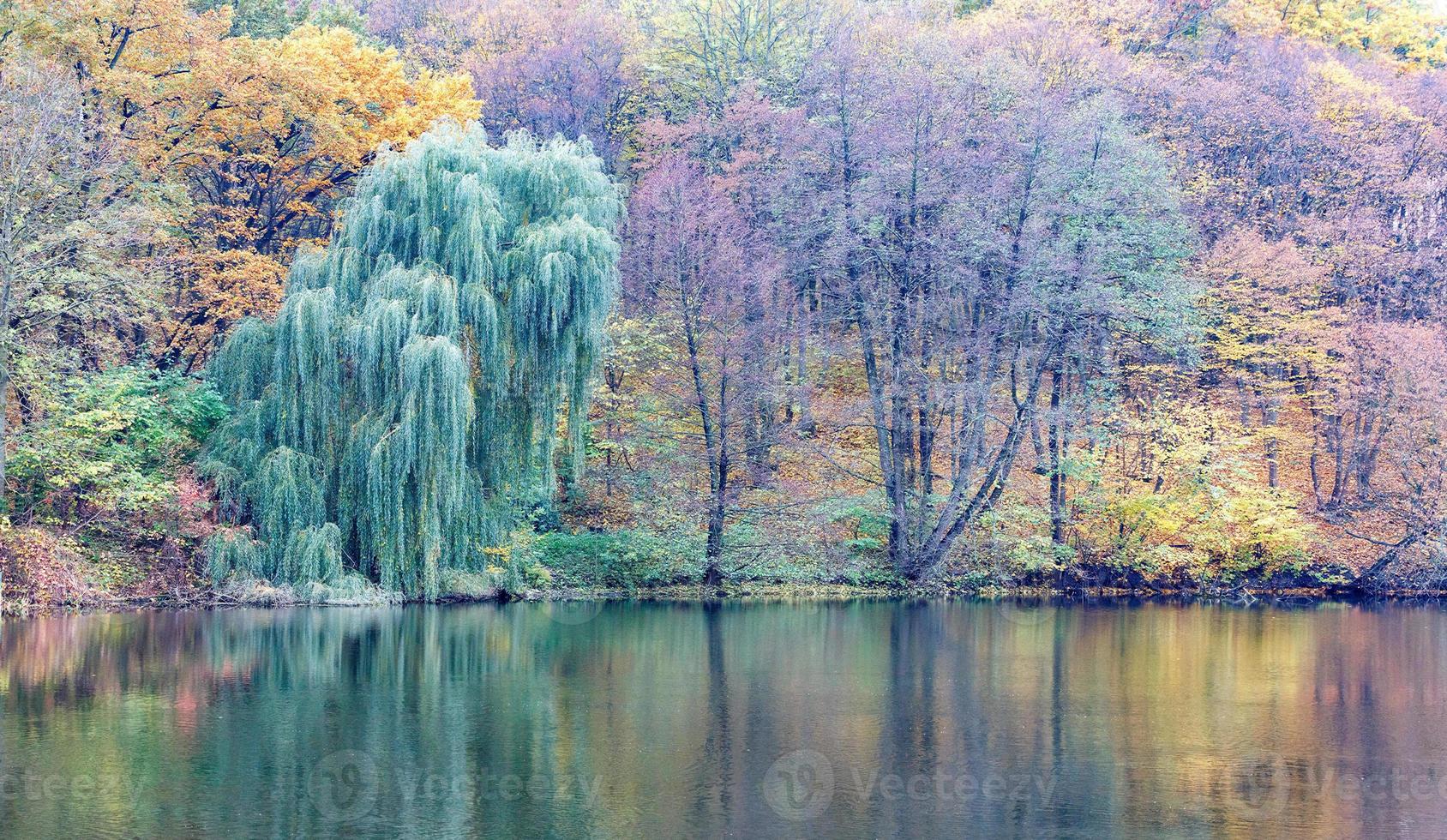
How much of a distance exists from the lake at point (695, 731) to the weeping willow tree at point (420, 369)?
2.44 m

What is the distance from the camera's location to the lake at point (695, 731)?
1163 cm

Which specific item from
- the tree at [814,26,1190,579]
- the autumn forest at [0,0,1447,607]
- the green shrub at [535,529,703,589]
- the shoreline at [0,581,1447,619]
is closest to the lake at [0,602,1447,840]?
the autumn forest at [0,0,1447,607]

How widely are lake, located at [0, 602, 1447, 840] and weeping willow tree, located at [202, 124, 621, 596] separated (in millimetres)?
2443

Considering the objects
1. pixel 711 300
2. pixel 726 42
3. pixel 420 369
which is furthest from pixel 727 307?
pixel 726 42

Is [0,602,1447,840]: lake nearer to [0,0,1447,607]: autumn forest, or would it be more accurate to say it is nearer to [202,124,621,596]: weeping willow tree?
[202,124,621,596]: weeping willow tree

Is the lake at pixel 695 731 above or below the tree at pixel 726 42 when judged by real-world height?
below

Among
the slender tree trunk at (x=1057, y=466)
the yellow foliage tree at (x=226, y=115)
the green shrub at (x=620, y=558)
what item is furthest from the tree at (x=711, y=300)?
the slender tree trunk at (x=1057, y=466)

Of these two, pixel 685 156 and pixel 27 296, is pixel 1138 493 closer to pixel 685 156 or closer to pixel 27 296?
pixel 685 156

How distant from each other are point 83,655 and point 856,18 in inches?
1323

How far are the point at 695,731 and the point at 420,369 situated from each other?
13514mm

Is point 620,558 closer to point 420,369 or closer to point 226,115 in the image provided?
point 420,369

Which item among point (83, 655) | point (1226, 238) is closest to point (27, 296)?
point (83, 655)

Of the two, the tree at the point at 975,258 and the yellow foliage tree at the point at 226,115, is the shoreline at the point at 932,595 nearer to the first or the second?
the tree at the point at 975,258

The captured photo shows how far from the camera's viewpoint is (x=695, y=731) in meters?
15.5
